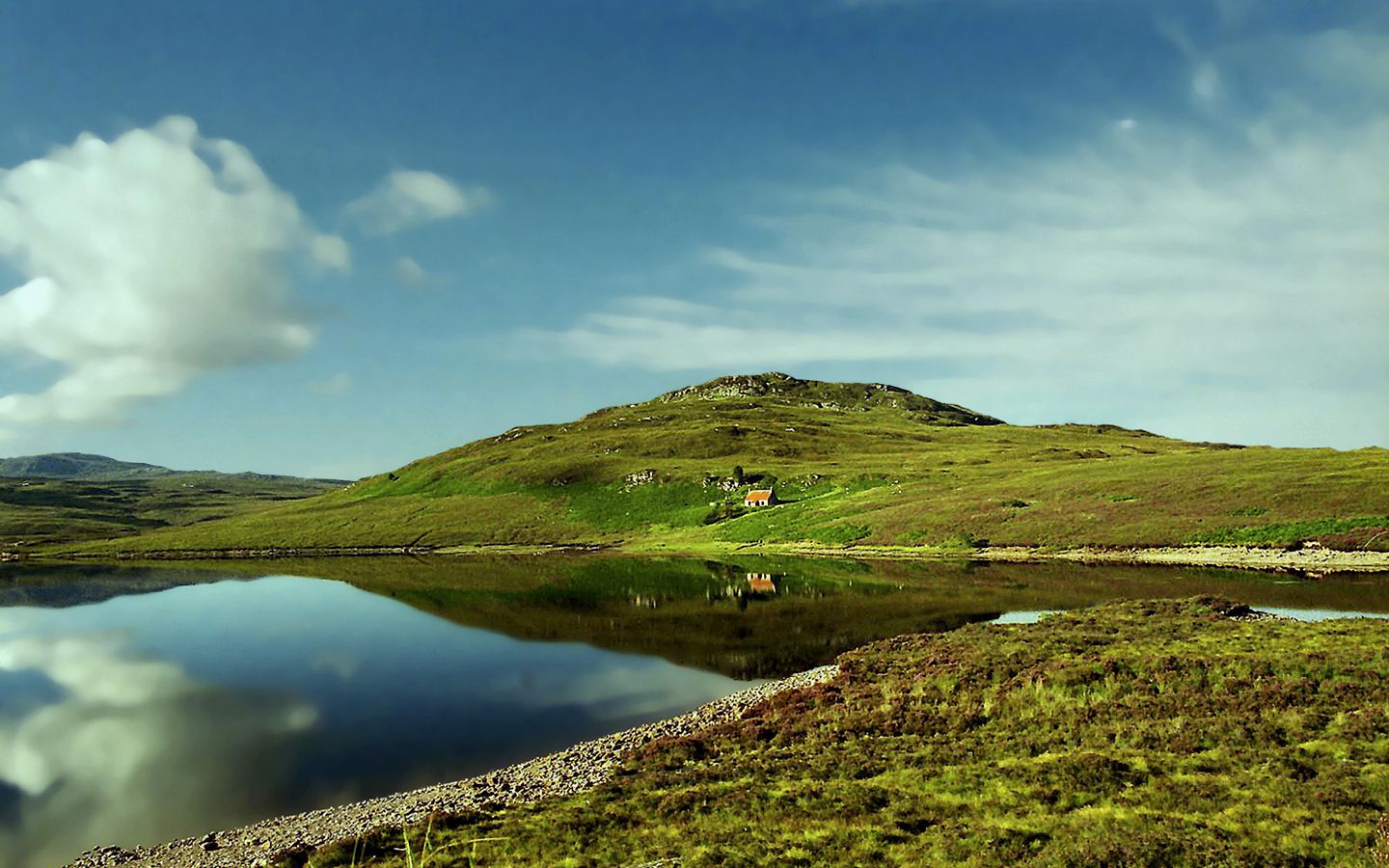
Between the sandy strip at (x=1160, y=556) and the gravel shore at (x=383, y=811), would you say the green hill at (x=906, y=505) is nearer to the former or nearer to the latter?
the sandy strip at (x=1160, y=556)

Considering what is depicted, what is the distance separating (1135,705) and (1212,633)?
52.8 ft

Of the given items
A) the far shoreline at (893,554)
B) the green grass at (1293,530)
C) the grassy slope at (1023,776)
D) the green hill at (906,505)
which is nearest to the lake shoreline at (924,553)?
the far shoreline at (893,554)

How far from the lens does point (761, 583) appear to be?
276ft

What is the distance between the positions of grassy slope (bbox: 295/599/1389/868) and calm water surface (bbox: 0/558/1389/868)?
→ 946cm

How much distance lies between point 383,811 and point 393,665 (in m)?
30.0

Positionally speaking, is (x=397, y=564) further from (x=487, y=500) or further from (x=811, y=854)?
(x=811, y=854)

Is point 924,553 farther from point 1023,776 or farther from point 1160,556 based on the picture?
point 1023,776

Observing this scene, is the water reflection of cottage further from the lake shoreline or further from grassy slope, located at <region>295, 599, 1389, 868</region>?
grassy slope, located at <region>295, 599, 1389, 868</region>

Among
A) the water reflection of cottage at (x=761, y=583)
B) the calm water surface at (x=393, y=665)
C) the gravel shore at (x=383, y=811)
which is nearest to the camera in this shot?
the gravel shore at (x=383, y=811)

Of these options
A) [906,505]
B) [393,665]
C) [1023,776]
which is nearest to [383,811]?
[1023,776]

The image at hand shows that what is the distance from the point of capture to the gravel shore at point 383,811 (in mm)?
23062

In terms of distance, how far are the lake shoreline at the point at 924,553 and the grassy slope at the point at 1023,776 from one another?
4607 cm

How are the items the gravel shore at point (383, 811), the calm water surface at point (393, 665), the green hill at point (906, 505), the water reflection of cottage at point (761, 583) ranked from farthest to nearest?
the green hill at point (906, 505) < the water reflection of cottage at point (761, 583) < the calm water surface at point (393, 665) < the gravel shore at point (383, 811)

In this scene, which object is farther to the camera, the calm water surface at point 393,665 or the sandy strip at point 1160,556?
the sandy strip at point 1160,556
